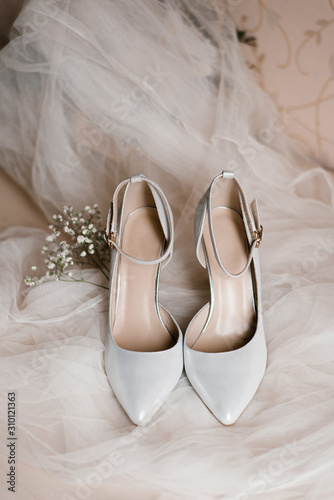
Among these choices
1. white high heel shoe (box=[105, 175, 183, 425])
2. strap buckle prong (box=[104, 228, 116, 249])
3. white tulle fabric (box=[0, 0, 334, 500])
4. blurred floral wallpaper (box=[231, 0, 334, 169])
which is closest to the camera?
white tulle fabric (box=[0, 0, 334, 500])

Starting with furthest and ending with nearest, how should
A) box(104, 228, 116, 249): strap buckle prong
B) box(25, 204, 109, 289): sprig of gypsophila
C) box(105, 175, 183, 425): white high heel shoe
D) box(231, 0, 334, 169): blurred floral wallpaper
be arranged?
box(231, 0, 334, 169): blurred floral wallpaper → box(25, 204, 109, 289): sprig of gypsophila → box(104, 228, 116, 249): strap buckle prong → box(105, 175, 183, 425): white high heel shoe

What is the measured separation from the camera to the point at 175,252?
134 centimetres

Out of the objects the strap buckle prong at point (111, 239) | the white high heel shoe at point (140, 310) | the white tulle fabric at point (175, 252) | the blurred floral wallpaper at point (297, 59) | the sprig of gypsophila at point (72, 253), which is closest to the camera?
the white tulle fabric at point (175, 252)

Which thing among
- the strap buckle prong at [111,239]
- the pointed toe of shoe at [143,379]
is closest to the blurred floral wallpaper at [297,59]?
the strap buckle prong at [111,239]

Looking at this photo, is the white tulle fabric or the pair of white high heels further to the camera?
the pair of white high heels

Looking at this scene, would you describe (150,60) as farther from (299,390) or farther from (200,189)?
(299,390)

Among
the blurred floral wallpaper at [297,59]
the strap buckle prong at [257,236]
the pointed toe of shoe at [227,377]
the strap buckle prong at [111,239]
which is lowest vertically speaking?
the pointed toe of shoe at [227,377]

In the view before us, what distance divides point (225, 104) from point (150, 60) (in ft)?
0.84

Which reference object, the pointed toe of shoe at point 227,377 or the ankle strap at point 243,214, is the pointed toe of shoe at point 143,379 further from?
the ankle strap at point 243,214

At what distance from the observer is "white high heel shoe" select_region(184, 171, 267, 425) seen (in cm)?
88

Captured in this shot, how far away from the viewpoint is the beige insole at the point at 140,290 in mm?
1019

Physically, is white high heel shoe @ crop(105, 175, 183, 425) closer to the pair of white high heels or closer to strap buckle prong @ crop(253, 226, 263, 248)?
the pair of white high heels

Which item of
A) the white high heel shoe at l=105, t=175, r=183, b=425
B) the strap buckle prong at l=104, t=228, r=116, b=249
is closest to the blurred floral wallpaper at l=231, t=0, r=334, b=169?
the white high heel shoe at l=105, t=175, r=183, b=425

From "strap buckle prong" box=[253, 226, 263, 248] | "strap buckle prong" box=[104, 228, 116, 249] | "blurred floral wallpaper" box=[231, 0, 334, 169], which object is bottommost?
"strap buckle prong" box=[253, 226, 263, 248]
